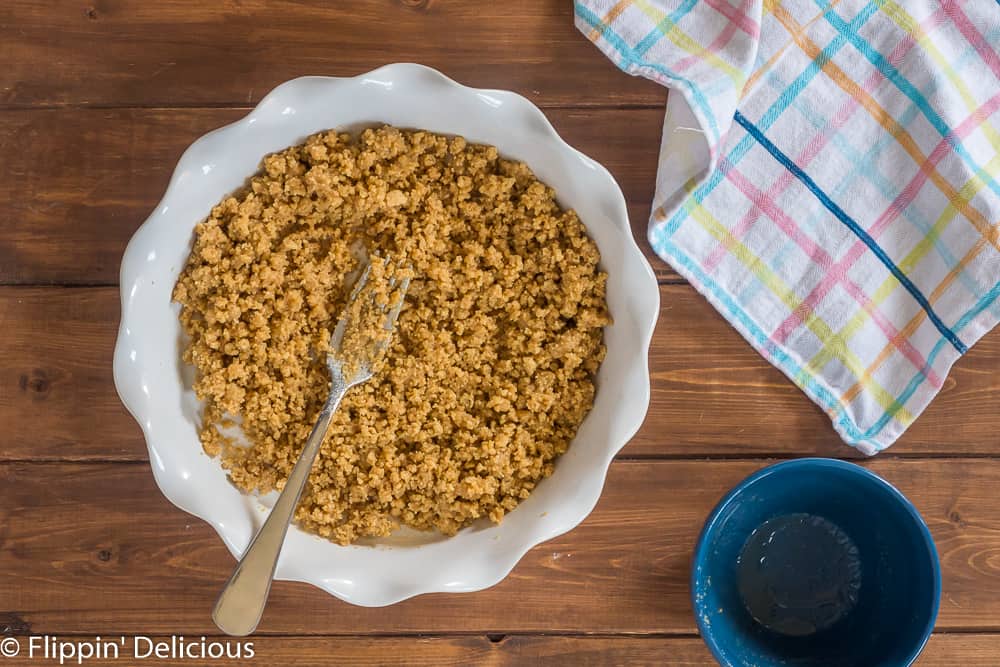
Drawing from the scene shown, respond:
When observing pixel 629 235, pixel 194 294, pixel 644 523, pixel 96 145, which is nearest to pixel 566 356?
pixel 629 235

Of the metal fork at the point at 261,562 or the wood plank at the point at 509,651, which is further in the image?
the wood plank at the point at 509,651

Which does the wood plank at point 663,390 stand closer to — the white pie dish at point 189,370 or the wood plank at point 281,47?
the white pie dish at point 189,370

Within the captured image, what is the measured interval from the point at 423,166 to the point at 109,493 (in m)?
0.62

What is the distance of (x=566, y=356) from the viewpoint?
109 centimetres

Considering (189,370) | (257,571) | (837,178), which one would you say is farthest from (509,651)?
(837,178)

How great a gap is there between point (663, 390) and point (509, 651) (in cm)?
42

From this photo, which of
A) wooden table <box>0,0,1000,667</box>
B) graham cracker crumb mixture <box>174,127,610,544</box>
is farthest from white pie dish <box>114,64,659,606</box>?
wooden table <box>0,0,1000,667</box>

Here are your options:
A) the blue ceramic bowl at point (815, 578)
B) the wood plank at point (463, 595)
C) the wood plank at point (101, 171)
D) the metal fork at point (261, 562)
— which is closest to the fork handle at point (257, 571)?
the metal fork at point (261, 562)

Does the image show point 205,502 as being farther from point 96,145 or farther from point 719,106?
point 719,106

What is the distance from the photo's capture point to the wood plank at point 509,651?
47.8 inches

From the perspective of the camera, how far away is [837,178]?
1123 millimetres

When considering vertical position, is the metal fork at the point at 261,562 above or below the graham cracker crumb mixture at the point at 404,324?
below

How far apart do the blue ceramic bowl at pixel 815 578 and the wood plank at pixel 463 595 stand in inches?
2.8

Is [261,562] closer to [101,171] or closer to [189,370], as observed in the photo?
[189,370]
